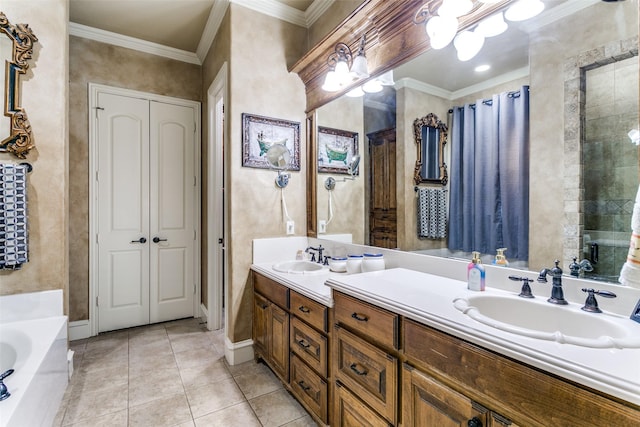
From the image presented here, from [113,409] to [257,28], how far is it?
2.94 meters

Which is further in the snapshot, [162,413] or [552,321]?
[162,413]

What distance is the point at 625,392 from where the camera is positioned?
0.63 metres

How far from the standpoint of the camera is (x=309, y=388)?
176 centimetres

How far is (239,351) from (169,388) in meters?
0.53

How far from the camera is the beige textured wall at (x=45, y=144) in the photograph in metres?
2.00

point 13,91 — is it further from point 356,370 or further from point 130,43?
point 356,370

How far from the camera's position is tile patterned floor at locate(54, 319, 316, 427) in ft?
6.01

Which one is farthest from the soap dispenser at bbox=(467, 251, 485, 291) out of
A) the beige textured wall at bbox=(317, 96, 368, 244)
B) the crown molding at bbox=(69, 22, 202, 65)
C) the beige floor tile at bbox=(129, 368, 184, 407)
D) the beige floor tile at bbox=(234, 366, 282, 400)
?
the crown molding at bbox=(69, 22, 202, 65)

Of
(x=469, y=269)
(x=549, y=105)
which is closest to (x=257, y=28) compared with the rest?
(x=549, y=105)

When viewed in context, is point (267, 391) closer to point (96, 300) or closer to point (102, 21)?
point (96, 300)

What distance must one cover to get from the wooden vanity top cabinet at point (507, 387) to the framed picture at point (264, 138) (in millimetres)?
1852

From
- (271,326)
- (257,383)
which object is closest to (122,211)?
(271,326)

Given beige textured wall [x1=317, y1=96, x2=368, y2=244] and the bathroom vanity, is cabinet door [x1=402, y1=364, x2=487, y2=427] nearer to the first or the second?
the bathroom vanity

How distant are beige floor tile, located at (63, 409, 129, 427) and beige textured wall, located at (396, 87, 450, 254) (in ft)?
6.46
